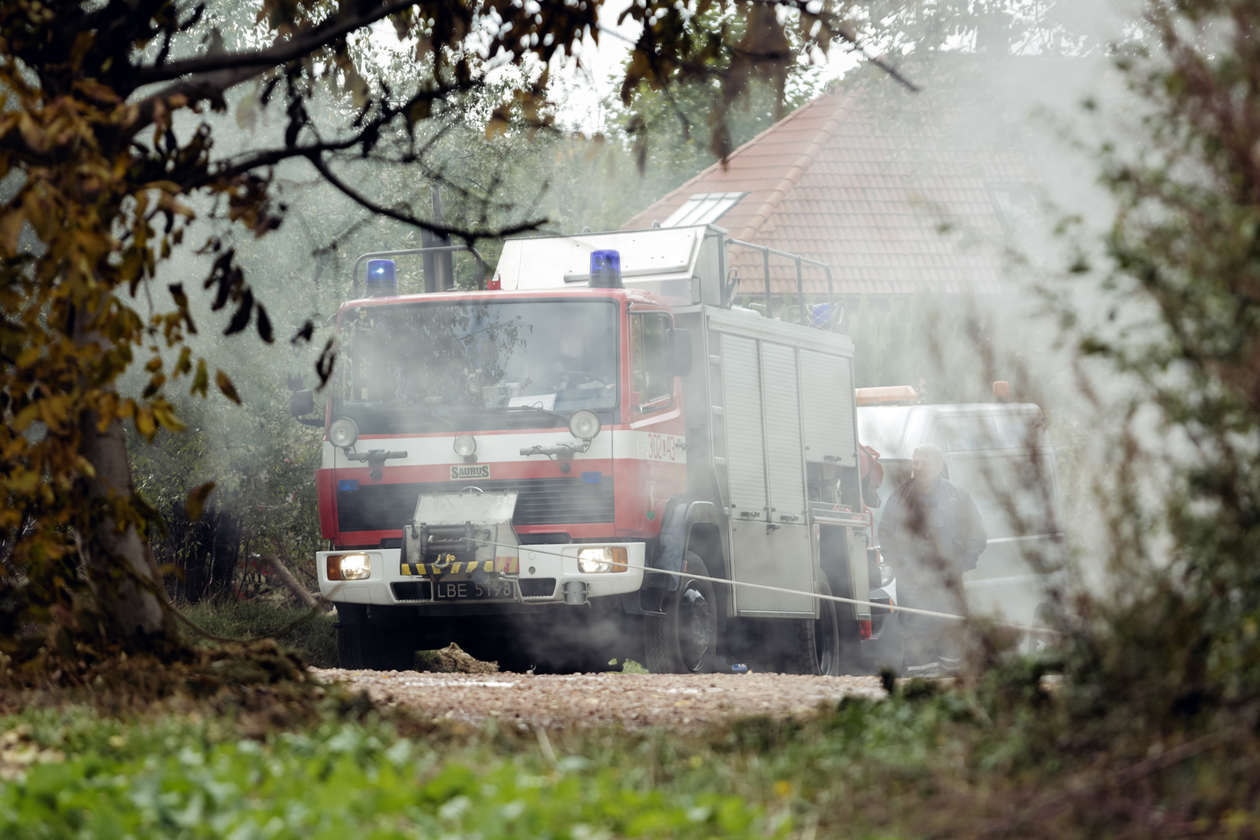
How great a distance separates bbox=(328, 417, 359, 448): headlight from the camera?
12.5 m

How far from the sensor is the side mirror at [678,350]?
494 inches

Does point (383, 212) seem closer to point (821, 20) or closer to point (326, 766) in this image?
point (821, 20)

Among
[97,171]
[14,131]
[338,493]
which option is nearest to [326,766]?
[97,171]

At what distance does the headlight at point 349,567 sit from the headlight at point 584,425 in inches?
69.5

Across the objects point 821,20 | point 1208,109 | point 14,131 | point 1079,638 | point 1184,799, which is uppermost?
point 821,20

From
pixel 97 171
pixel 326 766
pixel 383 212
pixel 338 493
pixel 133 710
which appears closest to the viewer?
pixel 326 766

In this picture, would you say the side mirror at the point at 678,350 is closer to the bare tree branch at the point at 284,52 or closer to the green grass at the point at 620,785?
the bare tree branch at the point at 284,52

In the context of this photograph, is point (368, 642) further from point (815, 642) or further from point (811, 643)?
point (815, 642)

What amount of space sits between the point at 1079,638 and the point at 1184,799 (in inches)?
37.9

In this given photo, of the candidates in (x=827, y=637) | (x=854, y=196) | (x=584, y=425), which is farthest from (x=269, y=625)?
(x=854, y=196)

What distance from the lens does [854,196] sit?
29.7 m

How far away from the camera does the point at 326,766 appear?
5117 millimetres

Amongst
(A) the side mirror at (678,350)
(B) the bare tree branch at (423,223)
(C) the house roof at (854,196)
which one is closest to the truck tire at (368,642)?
(A) the side mirror at (678,350)

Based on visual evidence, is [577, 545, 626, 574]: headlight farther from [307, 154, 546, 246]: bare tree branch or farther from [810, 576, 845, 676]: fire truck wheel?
[307, 154, 546, 246]: bare tree branch
